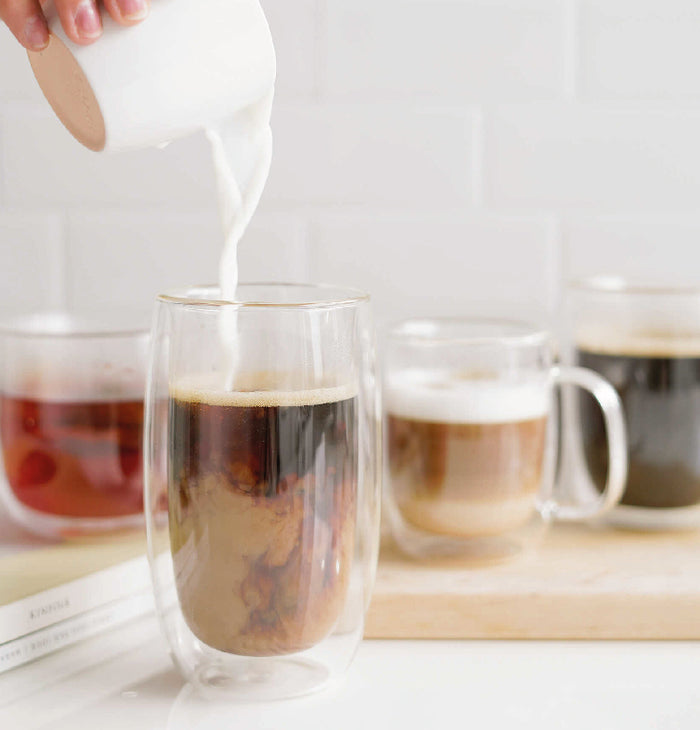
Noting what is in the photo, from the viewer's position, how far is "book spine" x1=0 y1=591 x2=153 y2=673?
24.3 inches

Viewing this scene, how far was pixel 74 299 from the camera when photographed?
1002 millimetres

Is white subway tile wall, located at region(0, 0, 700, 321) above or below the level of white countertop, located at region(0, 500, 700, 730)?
above

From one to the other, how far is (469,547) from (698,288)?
28 centimetres

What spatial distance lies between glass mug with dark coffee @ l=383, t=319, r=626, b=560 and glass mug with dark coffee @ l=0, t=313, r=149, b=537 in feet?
0.66

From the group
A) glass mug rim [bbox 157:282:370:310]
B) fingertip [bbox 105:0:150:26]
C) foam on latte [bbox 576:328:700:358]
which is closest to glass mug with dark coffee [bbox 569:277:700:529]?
foam on latte [bbox 576:328:700:358]

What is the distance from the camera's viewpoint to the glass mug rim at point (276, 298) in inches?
21.6

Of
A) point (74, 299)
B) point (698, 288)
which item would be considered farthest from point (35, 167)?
point (698, 288)

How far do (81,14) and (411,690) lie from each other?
0.42 m

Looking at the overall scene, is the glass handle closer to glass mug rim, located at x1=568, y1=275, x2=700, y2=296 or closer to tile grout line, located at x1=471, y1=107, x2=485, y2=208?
glass mug rim, located at x1=568, y1=275, x2=700, y2=296

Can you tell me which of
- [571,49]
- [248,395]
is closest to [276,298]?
[248,395]

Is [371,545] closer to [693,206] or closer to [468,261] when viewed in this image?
[468,261]

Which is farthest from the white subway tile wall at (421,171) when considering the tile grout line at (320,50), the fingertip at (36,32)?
the fingertip at (36,32)

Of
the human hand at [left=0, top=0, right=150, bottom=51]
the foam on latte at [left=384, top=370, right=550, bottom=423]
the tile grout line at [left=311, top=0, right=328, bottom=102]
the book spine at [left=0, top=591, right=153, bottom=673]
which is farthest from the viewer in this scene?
the tile grout line at [left=311, top=0, right=328, bottom=102]

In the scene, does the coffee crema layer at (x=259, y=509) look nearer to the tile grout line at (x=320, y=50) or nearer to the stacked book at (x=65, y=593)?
the stacked book at (x=65, y=593)
